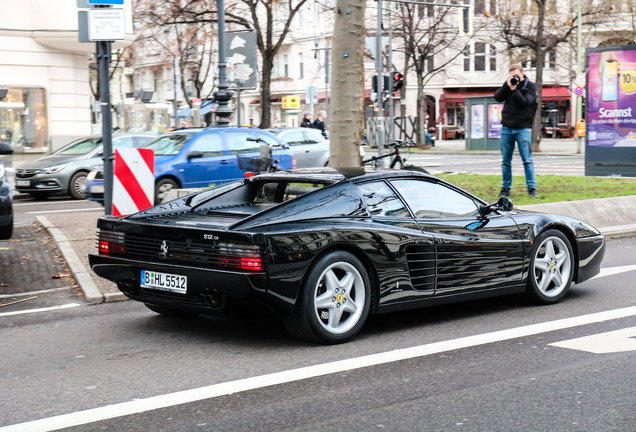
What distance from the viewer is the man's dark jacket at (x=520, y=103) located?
13.3 meters

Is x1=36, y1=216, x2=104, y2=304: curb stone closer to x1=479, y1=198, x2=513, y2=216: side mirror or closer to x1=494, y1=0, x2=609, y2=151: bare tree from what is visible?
x1=479, y1=198, x2=513, y2=216: side mirror

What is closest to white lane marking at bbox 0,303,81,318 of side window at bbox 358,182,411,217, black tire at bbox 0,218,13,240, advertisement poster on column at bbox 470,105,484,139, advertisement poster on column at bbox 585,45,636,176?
side window at bbox 358,182,411,217

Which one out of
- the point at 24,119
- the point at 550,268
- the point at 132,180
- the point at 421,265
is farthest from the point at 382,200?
the point at 24,119

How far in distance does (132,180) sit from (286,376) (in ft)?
14.3

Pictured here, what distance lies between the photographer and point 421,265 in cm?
618

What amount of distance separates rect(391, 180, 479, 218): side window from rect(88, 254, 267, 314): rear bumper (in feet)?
5.28

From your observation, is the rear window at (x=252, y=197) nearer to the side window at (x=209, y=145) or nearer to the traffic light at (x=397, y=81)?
the side window at (x=209, y=145)

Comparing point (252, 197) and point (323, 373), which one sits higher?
point (252, 197)

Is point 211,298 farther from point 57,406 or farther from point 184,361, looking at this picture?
point 57,406

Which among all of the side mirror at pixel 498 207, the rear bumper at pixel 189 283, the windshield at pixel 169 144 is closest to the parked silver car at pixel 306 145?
the windshield at pixel 169 144

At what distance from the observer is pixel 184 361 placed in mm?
5336

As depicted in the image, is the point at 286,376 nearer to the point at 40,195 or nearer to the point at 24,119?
the point at 40,195

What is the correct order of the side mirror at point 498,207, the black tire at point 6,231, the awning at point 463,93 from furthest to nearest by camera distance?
the awning at point 463,93, the black tire at point 6,231, the side mirror at point 498,207

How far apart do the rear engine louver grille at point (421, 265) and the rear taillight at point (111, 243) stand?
2.02 meters
